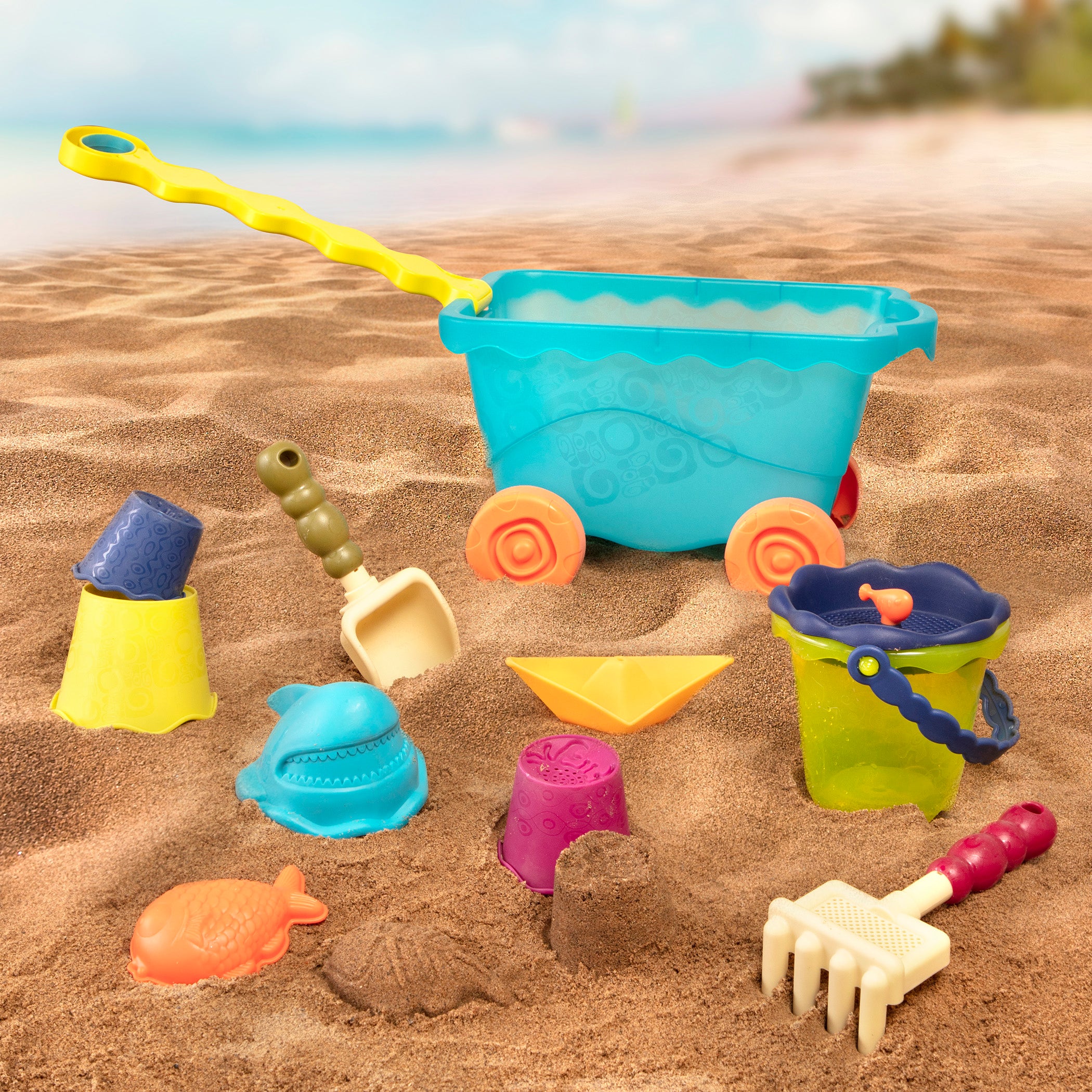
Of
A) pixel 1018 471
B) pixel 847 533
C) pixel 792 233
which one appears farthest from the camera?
pixel 792 233

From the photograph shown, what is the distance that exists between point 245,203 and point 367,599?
582 millimetres

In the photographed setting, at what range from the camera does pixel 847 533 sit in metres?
1.44

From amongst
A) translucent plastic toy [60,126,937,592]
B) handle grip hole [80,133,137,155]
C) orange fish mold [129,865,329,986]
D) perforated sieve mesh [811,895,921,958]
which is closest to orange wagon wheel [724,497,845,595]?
translucent plastic toy [60,126,937,592]

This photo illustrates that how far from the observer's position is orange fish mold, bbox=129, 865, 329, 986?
677mm

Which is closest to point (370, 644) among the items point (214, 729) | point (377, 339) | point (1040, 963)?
point (214, 729)

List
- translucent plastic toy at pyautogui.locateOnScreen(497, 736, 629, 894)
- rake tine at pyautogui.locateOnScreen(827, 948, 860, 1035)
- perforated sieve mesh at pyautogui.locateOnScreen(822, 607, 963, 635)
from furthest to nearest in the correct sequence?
1. perforated sieve mesh at pyautogui.locateOnScreen(822, 607, 963, 635)
2. translucent plastic toy at pyautogui.locateOnScreen(497, 736, 629, 894)
3. rake tine at pyautogui.locateOnScreen(827, 948, 860, 1035)

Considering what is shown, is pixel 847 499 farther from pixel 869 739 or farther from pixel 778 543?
pixel 869 739

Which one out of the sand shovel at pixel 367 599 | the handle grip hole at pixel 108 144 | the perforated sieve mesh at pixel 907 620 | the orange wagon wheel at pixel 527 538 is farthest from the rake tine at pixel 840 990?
the handle grip hole at pixel 108 144

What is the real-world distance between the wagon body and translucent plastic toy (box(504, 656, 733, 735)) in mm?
340

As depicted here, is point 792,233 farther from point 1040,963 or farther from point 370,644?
point 1040,963

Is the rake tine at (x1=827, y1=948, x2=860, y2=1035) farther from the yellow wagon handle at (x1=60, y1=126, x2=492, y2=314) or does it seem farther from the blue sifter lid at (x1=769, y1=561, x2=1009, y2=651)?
the yellow wagon handle at (x1=60, y1=126, x2=492, y2=314)

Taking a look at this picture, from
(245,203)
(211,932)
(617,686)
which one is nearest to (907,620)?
(617,686)

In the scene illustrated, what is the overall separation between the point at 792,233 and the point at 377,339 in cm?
195

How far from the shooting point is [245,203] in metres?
1.32
